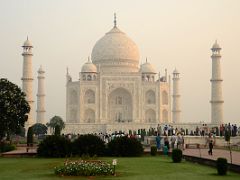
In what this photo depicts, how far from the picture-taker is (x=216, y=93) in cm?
4419

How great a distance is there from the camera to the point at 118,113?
5003cm

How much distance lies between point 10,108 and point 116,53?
2609 centimetres

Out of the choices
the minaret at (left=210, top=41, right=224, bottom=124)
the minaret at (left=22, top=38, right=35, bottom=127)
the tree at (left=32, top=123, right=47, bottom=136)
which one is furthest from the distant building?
the minaret at (left=210, top=41, right=224, bottom=124)

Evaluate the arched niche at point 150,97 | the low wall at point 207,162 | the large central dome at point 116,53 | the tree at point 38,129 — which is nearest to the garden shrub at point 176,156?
the low wall at point 207,162

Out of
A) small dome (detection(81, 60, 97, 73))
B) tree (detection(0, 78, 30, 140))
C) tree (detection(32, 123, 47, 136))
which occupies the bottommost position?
tree (detection(32, 123, 47, 136))

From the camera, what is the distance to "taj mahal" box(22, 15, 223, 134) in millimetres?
48406

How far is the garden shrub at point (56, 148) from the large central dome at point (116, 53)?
3230cm

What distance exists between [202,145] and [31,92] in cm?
2219

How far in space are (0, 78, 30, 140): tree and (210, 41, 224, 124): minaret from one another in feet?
69.5

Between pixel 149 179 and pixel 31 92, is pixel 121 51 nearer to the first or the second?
pixel 31 92

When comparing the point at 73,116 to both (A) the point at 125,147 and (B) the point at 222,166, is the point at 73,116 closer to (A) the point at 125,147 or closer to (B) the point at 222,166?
(A) the point at 125,147

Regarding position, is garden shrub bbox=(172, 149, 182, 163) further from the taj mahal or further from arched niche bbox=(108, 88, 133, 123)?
arched niche bbox=(108, 88, 133, 123)

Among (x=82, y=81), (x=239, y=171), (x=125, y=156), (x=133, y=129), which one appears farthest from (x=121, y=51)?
(x=239, y=171)

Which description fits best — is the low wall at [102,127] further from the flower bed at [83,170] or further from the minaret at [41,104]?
the flower bed at [83,170]
